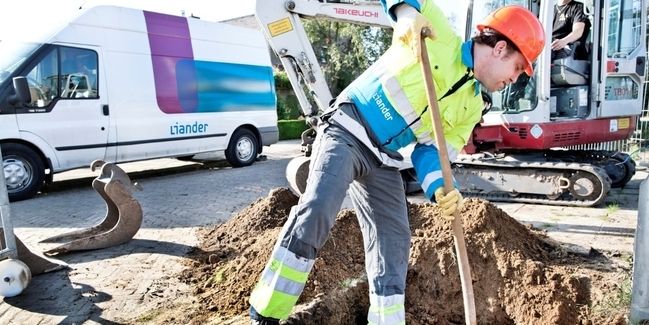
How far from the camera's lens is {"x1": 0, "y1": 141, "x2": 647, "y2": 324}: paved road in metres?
3.63

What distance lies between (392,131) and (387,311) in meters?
1.01

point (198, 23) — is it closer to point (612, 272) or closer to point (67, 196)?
point (67, 196)

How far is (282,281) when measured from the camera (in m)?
2.52

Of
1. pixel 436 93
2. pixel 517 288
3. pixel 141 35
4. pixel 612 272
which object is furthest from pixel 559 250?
pixel 141 35

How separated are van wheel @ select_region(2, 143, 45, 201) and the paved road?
216mm

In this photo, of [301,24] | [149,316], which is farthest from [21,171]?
[149,316]

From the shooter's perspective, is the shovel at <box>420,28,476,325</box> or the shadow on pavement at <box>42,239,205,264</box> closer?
the shovel at <box>420,28,476,325</box>

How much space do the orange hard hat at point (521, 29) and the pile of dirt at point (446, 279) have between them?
72.0 inches

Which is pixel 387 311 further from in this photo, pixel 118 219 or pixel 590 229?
pixel 590 229

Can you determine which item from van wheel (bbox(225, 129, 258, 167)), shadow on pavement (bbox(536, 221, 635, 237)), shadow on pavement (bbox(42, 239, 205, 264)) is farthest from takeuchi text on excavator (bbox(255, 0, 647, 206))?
van wheel (bbox(225, 129, 258, 167))

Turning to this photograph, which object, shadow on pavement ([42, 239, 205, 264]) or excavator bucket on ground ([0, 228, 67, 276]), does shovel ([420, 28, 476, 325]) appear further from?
excavator bucket on ground ([0, 228, 67, 276])

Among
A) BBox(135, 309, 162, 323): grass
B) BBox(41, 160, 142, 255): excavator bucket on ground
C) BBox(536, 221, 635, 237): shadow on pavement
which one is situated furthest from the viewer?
BBox(536, 221, 635, 237): shadow on pavement

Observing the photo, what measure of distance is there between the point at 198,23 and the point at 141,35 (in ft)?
4.69

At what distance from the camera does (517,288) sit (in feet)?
12.2
